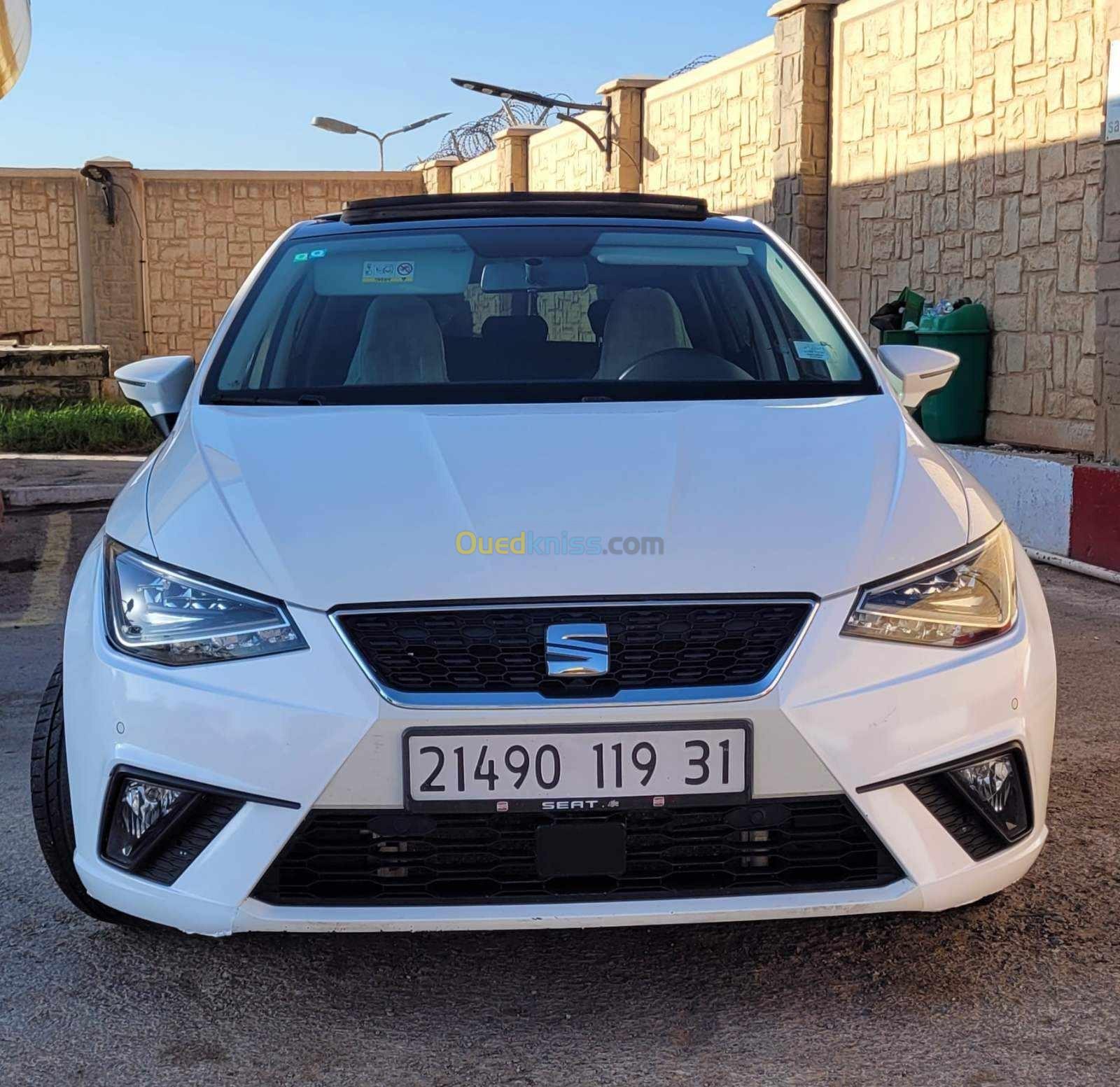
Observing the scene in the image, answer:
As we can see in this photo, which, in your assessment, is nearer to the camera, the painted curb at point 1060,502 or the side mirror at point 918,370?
the side mirror at point 918,370

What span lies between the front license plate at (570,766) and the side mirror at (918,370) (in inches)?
58.8

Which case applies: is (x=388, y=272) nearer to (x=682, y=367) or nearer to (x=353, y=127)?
(x=682, y=367)

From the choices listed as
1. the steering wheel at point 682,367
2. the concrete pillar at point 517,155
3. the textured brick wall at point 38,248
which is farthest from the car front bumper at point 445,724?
the textured brick wall at point 38,248

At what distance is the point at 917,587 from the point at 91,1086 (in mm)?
1487

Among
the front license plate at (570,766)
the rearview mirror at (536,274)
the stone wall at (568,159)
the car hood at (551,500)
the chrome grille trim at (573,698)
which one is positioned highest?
the stone wall at (568,159)

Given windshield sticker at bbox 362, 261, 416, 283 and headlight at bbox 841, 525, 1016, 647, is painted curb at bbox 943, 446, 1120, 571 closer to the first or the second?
windshield sticker at bbox 362, 261, 416, 283

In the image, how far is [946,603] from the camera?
2.39 m

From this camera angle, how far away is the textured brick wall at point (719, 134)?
42.4 ft

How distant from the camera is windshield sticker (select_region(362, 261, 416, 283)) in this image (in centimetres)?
365

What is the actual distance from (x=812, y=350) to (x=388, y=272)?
3.47ft

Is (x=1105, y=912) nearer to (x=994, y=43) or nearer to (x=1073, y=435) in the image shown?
(x=1073, y=435)

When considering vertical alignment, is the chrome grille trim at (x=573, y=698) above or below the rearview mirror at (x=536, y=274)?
A: below

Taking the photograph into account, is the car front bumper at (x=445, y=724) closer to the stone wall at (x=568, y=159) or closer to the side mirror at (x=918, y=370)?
the side mirror at (x=918, y=370)

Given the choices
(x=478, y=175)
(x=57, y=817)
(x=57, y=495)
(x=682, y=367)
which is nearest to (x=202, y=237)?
(x=478, y=175)
